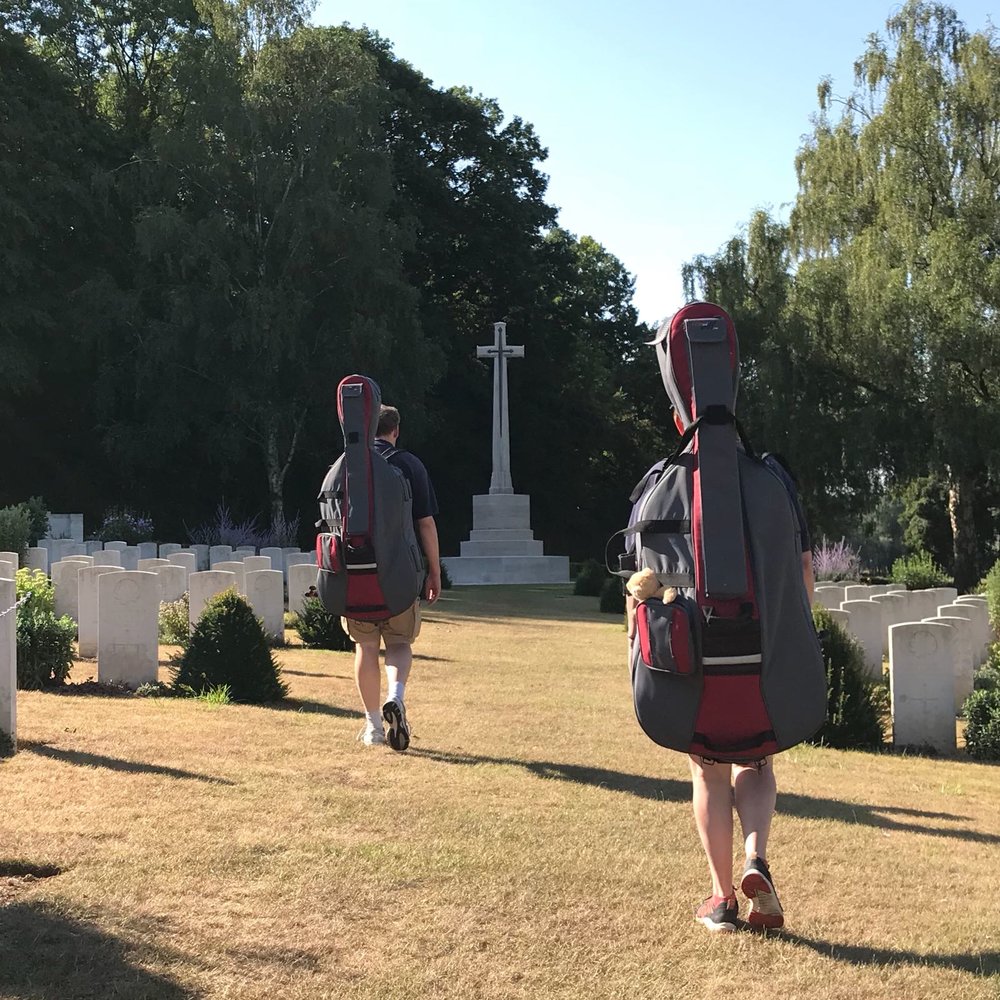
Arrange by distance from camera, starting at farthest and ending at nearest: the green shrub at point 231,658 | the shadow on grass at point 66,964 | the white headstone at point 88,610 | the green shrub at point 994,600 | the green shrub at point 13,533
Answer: the green shrub at point 13,533 → the green shrub at point 994,600 → the white headstone at point 88,610 → the green shrub at point 231,658 → the shadow on grass at point 66,964

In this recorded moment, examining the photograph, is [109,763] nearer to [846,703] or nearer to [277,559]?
[846,703]

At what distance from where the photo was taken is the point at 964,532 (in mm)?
27719

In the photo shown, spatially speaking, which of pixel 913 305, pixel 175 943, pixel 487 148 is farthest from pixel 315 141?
pixel 175 943

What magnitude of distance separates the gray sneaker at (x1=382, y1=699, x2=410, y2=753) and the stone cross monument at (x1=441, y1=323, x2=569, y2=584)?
22.5 metres

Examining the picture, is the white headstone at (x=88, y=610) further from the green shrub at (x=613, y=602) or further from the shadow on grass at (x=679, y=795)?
the green shrub at (x=613, y=602)

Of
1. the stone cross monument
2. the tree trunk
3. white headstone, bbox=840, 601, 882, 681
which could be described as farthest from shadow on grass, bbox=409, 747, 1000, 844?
the tree trunk

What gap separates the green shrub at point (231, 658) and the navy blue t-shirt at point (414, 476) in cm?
234

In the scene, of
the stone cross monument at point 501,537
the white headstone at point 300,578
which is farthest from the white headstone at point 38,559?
the stone cross monument at point 501,537

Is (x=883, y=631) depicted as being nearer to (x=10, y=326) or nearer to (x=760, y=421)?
(x=760, y=421)

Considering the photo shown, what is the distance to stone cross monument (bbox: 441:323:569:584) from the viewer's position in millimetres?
29719

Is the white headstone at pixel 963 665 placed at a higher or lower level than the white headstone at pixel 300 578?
lower

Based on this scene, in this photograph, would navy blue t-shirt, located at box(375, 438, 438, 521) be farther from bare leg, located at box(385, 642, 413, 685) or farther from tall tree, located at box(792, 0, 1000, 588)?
tall tree, located at box(792, 0, 1000, 588)

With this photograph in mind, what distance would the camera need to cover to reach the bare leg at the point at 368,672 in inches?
247

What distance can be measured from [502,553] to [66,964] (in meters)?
27.8
